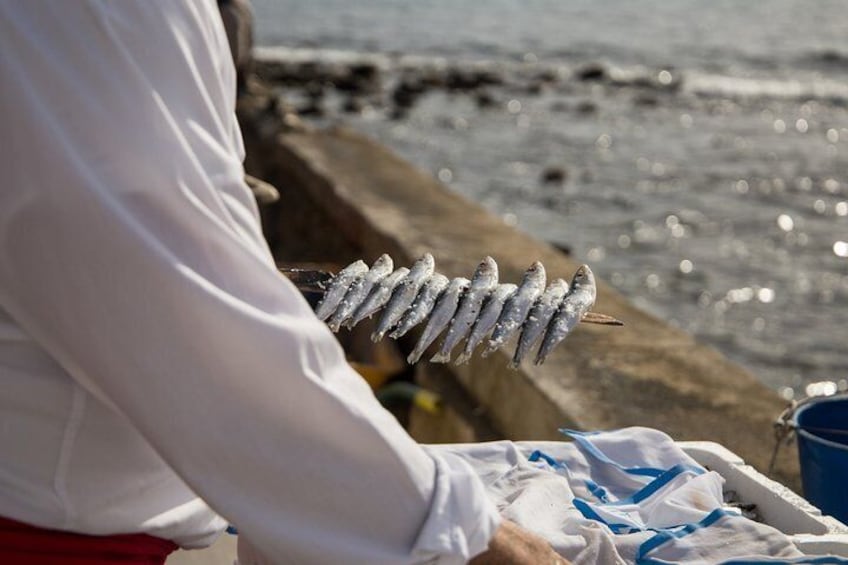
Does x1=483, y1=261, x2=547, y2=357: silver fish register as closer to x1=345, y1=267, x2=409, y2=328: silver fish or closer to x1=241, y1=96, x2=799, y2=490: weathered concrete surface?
x1=345, y1=267, x2=409, y2=328: silver fish

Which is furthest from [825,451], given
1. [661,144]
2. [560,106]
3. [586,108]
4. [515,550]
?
[560,106]

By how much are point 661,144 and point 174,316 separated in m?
21.6

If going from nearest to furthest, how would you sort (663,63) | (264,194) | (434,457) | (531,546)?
(434,457) < (531,546) < (264,194) < (663,63)

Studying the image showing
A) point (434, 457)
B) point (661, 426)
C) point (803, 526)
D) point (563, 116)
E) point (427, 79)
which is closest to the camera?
point (434, 457)

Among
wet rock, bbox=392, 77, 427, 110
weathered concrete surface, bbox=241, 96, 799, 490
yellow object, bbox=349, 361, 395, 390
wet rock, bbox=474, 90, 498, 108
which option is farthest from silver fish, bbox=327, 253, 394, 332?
wet rock, bbox=474, 90, 498, 108

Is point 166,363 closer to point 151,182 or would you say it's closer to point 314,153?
point 151,182

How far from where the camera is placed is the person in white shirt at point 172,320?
4.72ft

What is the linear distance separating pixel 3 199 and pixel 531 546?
73 cm

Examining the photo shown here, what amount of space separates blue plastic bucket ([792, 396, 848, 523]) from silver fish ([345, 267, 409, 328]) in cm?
99

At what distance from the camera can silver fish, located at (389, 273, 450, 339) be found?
93.1 inches

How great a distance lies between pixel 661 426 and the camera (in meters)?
4.40

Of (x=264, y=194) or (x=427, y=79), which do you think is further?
(x=427, y=79)

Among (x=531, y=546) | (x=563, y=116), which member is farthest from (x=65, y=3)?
(x=563, y=116)

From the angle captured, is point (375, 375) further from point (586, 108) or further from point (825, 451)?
point (586, 108)
